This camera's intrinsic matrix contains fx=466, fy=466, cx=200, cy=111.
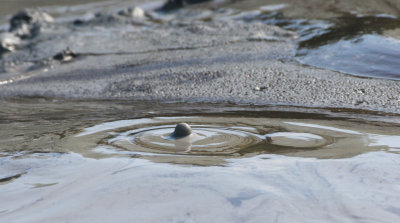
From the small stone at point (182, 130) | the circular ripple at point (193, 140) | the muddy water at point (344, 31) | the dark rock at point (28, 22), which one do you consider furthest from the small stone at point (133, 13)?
the small stone at point (182, 130)

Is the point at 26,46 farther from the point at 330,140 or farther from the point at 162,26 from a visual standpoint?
the point at 330,140

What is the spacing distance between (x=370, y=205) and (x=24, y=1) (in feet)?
33.4

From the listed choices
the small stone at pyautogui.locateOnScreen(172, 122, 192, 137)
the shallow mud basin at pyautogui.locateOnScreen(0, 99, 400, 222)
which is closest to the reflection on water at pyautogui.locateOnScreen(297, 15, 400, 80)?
the shallow mud basin at pyautogui.locateOnScreen(0, 99, 400, 222)

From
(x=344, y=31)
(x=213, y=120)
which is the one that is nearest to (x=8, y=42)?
(x=344, y=31)

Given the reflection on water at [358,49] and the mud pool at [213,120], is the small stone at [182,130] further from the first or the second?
the reflection on water at [358,49]

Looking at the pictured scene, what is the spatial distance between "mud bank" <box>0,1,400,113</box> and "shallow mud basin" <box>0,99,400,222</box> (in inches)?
17.2

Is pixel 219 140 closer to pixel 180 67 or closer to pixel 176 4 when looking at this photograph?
pixel 180 67

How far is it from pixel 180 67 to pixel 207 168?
2378mm

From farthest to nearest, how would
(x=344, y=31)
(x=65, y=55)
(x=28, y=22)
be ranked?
(x=28, y=22) → (x=65, y=55) → (x=344, y=31)

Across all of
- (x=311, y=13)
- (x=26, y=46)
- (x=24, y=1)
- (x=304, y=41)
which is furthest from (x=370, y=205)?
(x=24, y=1)

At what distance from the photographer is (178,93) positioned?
3.47 meters

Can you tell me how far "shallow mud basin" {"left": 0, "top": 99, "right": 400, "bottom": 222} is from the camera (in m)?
1.46

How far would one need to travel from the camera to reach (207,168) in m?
1.79

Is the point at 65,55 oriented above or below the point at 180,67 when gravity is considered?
above
